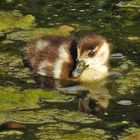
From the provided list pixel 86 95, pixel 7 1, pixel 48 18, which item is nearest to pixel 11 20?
pixel 48 18

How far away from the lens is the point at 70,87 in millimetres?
5570

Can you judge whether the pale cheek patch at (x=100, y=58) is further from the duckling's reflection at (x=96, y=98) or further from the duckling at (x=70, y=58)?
the duckling's reflection at (x=96, y=98)

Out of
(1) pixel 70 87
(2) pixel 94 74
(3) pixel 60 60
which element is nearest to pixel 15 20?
(3) pixel 60 60

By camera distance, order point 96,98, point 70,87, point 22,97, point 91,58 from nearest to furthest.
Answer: point 22,97
point 96,98
point 70,87
point 91,58

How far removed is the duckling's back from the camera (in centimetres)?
578

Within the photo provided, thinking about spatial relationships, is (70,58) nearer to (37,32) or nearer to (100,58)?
(100,58)

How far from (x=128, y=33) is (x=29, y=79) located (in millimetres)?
1565

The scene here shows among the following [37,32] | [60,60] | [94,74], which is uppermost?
[37,32]

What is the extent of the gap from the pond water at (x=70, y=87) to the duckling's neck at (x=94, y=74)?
0.08 metres

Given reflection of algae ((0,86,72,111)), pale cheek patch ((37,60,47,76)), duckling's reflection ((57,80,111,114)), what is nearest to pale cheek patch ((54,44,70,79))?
pale cheek patch ((37,60,47,76))

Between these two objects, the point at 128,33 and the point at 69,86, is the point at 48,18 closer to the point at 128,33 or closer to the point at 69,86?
the point at 128,33

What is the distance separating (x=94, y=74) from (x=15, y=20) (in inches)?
67.5

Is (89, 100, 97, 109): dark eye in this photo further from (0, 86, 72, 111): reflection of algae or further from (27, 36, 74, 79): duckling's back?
(27, 36, 74, 79): duckling's back

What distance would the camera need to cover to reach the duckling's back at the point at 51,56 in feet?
19.0
